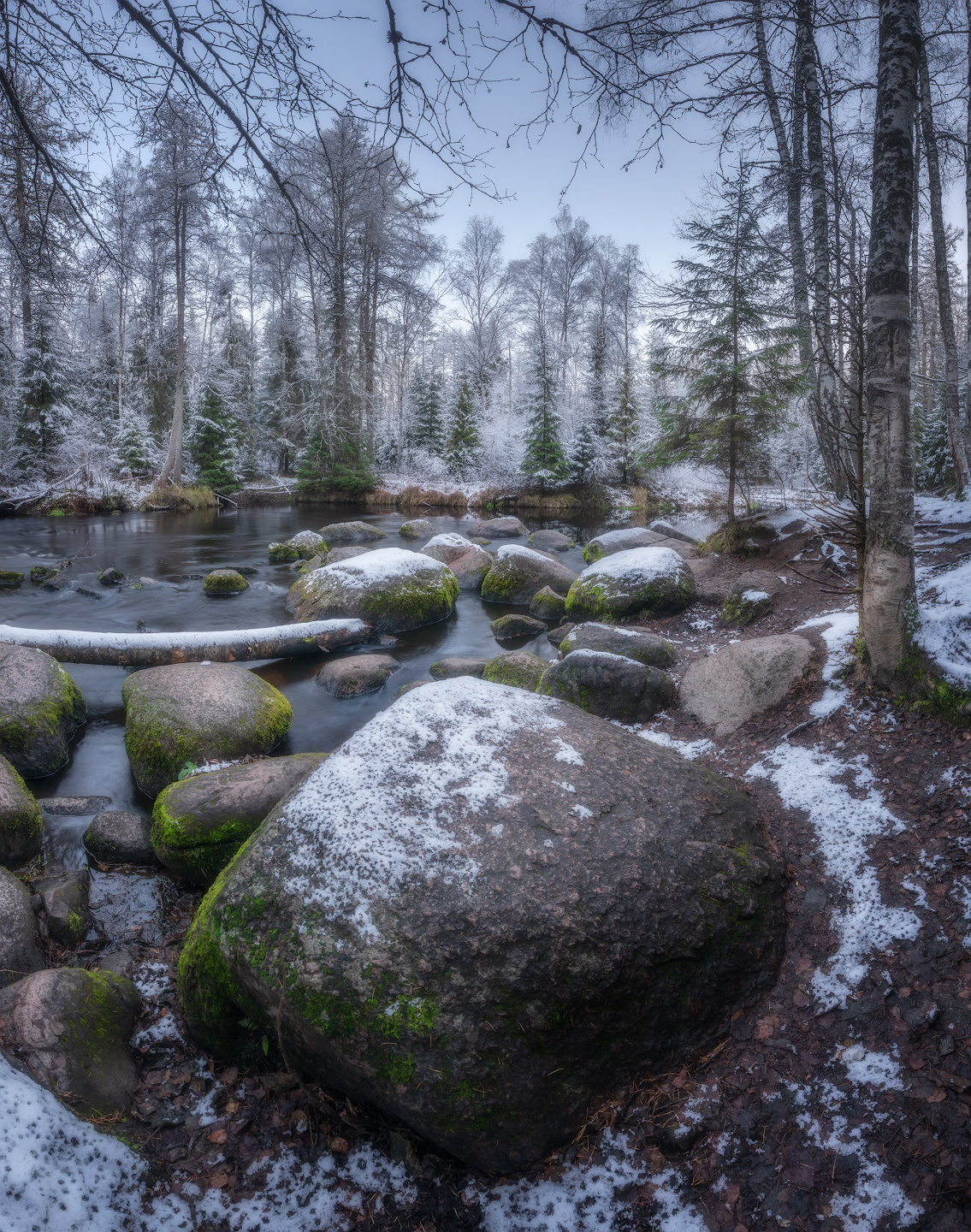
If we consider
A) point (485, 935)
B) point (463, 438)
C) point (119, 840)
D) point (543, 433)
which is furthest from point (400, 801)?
point (463, 438)

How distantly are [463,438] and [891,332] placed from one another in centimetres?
2434

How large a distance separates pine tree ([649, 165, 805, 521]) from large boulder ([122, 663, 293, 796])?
828 cm

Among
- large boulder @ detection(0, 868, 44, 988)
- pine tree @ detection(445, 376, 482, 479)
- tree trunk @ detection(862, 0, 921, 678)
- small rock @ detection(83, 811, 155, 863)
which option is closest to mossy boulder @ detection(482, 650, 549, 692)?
tree trunk @ detection(862, 0, 921, 678)

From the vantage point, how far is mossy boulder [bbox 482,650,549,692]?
5848 mm

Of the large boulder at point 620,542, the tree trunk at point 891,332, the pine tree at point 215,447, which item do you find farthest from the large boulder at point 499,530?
the tree trunk at point 891,332

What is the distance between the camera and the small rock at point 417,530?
16094 mm

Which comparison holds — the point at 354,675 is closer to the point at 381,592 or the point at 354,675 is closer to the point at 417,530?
the point at 381,592

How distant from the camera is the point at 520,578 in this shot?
32.7 ft

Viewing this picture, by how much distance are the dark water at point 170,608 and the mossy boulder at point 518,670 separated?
4.47 feet

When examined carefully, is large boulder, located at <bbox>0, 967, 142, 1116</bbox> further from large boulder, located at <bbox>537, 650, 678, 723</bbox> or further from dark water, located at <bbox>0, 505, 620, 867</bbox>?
large boulder, located at <bbox>537, 650, 678, 723</bbox>

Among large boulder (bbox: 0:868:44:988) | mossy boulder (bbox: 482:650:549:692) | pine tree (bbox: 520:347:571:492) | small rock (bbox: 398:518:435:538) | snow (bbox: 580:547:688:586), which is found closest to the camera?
large boulder (bbox: 0:868:44:988)

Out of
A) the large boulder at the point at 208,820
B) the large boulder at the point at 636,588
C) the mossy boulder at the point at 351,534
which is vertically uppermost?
the mossy boulder at the point at 351,534

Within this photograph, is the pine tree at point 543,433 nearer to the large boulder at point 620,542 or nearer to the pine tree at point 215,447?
the large boulder at point 620,542

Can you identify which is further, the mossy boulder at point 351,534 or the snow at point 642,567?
the mossy boulder at point 351,534
